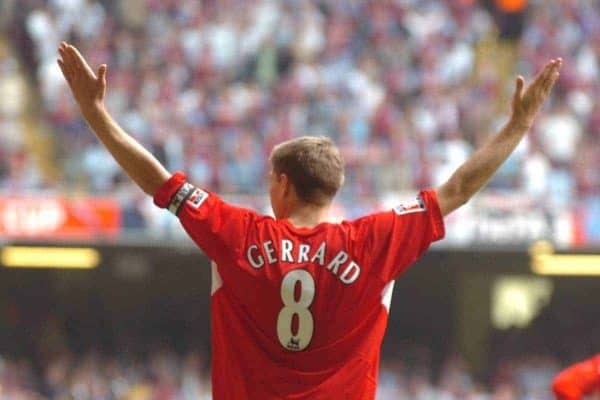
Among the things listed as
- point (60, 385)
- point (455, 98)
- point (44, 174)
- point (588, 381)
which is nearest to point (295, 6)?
point (455, 98)

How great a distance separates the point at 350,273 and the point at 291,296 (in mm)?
179

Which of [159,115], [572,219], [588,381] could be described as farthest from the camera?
[159,115]

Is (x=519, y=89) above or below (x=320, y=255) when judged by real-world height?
above

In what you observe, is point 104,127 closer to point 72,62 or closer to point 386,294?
point 72,62

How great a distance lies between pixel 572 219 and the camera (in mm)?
16406

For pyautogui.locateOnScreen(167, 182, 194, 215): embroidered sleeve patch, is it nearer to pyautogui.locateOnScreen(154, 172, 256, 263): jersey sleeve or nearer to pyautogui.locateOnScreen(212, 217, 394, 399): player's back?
pyautogui.locateOnScreen(154, 172, 256, 263): jersey sleeve

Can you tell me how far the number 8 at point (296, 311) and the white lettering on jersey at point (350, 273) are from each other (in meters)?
0.09

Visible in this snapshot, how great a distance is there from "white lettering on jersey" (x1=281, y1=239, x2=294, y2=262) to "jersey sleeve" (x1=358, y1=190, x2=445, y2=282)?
20cm

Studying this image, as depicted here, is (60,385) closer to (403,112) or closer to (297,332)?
(403,112)

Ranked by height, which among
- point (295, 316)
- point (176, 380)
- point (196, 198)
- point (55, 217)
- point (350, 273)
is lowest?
point (176, 380)

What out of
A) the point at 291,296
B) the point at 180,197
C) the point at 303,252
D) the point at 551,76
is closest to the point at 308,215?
the point at 303,252

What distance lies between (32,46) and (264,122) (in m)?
3.42

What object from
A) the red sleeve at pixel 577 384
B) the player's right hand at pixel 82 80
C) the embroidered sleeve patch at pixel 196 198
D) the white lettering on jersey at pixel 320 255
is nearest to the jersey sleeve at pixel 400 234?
the white lettering on jersey at pixel 320 255

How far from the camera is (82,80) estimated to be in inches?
158
